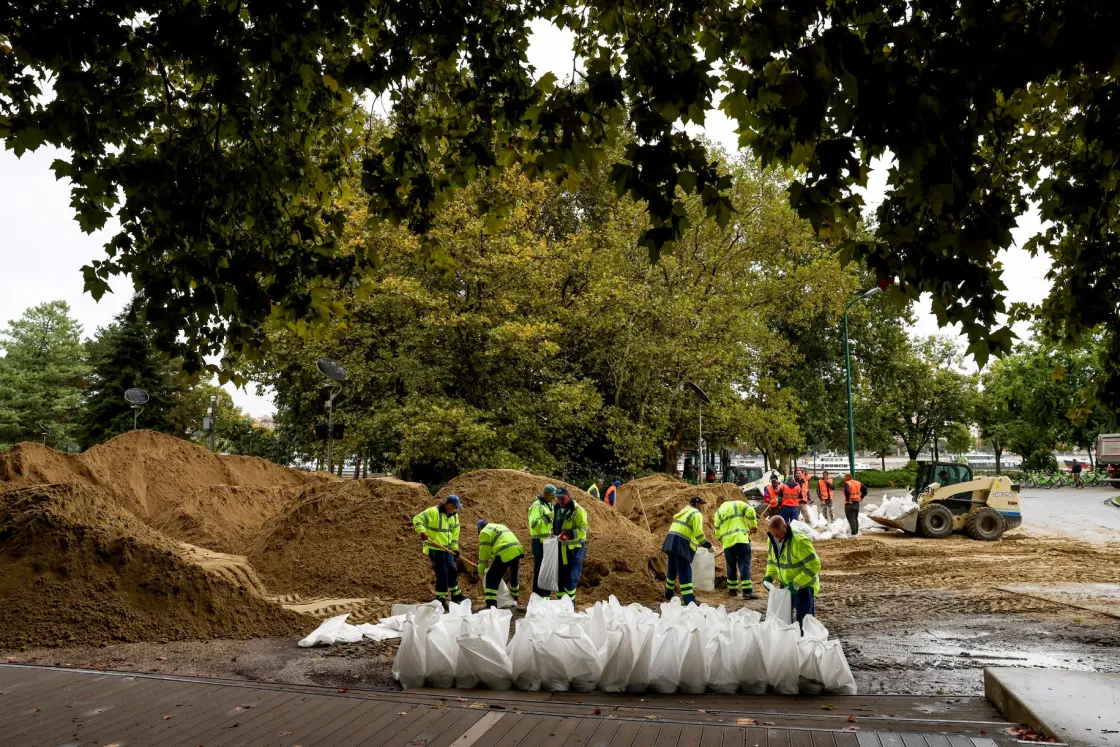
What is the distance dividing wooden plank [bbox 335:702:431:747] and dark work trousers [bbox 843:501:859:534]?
17.4 m

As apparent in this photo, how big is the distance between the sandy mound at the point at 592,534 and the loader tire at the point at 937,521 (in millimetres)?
8769

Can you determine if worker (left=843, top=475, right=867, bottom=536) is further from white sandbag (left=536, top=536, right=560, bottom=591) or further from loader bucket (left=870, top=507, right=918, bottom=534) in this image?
white sandbag (left=536, top=536, right=560, bottom=591)

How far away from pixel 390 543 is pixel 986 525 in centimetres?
1573

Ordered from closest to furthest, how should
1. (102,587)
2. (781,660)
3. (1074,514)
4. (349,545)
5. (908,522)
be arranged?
(781,660) → (102,587) → (349,545) → (908,522) → (1074,514)

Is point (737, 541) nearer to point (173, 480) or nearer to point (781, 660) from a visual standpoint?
point (781, 660)

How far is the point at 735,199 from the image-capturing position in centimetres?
2895

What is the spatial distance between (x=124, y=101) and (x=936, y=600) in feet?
39.4

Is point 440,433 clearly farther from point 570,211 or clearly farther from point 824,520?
point 570,211

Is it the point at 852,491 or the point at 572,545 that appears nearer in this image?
the point at 572,545

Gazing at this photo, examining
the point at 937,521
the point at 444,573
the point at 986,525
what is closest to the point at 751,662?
the point at 444,573

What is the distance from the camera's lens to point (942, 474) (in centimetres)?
2242

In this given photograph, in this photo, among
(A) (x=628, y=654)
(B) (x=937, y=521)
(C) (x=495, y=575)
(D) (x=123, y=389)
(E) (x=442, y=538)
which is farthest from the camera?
(D) (x=123, y=389)

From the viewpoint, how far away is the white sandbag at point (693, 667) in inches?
260

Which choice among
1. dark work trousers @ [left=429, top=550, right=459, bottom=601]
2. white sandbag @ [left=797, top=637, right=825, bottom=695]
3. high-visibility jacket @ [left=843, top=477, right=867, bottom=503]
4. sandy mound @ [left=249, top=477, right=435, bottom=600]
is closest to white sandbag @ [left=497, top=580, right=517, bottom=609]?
dark work trousers @ [left=429, top=550, right=459, bottom=601]
